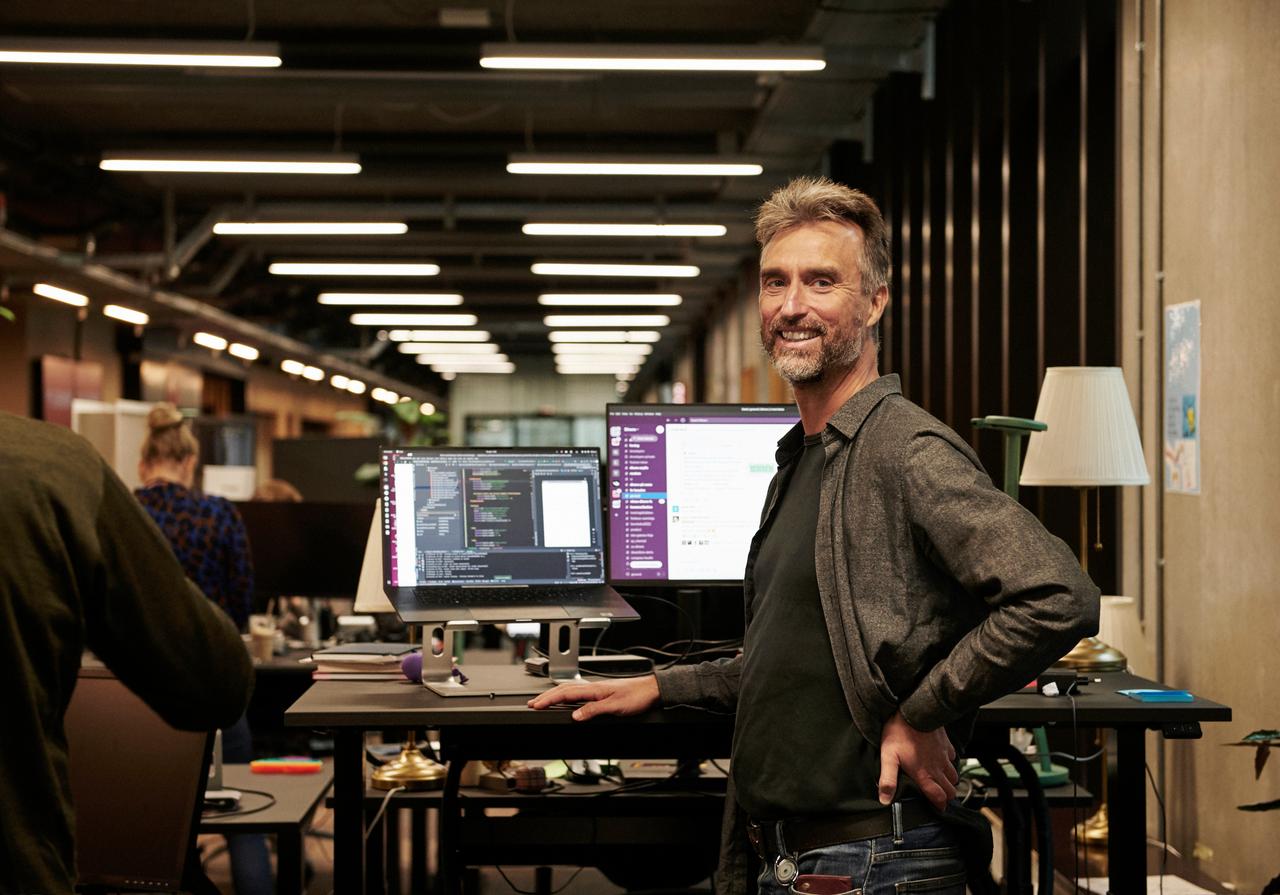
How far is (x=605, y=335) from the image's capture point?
19.4 m

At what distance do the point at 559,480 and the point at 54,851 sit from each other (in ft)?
4.67

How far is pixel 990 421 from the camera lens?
111 inches

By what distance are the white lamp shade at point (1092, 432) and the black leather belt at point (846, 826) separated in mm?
1642

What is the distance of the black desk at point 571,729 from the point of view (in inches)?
88.0

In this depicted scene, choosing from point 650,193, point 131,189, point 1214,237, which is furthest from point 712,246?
Result: point 1214,237

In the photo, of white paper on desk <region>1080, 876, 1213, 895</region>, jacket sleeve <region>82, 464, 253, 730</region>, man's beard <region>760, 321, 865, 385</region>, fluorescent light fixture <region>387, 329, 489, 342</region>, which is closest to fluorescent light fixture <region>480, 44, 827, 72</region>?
white paper on desk <region>1080, 876, 1213, 895</region>

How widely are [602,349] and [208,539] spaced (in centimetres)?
1694

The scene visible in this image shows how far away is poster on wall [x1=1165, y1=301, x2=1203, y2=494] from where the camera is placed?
391cm

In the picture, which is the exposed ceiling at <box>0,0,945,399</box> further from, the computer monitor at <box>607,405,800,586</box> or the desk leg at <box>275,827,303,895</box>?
the desk leg at <box>275,827,303,895</box>

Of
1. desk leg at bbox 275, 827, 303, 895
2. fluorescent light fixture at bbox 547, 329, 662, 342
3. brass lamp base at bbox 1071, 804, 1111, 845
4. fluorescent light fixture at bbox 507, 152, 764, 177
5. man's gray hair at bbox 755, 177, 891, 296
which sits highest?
fluorescent light fixture at bbox 507, 152, 764, 177

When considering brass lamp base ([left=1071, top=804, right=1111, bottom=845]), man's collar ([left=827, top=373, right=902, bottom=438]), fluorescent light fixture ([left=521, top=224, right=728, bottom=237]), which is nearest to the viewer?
man's collar ([left=827, top=373, right=902, bottom=438])

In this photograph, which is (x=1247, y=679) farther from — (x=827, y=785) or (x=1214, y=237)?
(x=827, y=785)

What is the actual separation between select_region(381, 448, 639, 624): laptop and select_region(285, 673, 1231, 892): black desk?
8.8 inches

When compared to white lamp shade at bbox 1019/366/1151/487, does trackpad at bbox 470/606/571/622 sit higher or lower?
lower
